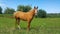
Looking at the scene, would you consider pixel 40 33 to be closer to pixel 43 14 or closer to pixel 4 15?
pixel 4 15

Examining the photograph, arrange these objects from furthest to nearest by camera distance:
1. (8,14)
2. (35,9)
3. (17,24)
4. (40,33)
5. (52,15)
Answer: (52,15)
(8,14)
(17,24)
(35,9)
(40,33)

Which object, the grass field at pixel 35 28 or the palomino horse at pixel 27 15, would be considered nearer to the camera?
the grass field at pixel 35 28

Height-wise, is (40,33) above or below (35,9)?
below

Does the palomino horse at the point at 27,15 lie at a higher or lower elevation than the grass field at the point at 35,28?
higher

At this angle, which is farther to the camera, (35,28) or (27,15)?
(35,28)

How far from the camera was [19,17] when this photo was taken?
1550 centimetres

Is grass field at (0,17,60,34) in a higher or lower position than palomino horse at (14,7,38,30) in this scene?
lower

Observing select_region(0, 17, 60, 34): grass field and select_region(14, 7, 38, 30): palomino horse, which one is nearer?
select_region(0, 17, 60, 34): grass field

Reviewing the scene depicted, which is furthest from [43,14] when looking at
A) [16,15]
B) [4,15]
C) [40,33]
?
[40,33]

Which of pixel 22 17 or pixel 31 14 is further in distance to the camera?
pixel 22 17

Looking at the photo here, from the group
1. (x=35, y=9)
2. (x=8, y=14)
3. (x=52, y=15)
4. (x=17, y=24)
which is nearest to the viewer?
(x=35, y=9)

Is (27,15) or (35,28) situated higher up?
(27,15)

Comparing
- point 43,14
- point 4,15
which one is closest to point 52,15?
point 43,14

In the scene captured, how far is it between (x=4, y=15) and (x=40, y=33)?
1370 inches
